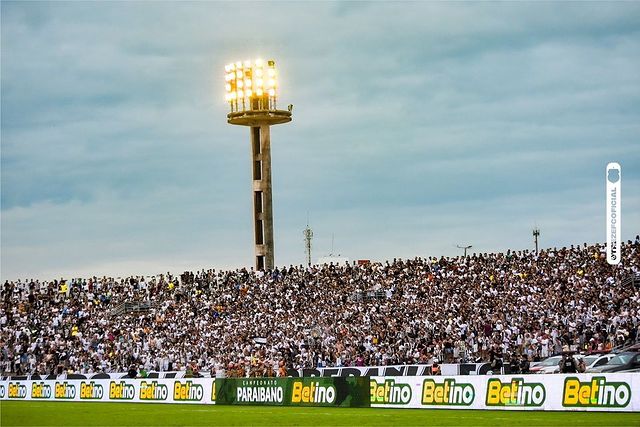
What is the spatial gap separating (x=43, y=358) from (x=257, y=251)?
1905cm

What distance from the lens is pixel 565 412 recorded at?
29203 mm

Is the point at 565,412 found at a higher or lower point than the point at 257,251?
lower

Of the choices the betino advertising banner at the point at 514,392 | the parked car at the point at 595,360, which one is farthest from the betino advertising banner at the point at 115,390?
the parked car at the point at 595,360

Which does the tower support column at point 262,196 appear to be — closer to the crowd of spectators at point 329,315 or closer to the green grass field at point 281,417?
the crowd of spectators at point 329,315

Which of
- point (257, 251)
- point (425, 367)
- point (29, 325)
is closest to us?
point (425, 367)

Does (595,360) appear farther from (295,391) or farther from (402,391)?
(295,391)

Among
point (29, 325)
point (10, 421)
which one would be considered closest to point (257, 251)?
point (29, 325)

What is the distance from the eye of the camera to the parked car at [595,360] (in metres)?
36.6

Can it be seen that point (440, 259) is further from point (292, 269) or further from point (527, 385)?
point (527, 385)

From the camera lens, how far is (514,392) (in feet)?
102

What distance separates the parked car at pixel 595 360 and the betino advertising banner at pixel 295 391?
7458mm

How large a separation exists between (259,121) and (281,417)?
47398 millimetres

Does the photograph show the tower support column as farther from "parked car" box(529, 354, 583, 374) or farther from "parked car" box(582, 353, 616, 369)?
"parked car" box(582, 353, 616, 369)

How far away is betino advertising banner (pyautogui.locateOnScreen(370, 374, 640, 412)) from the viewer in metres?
28.2
